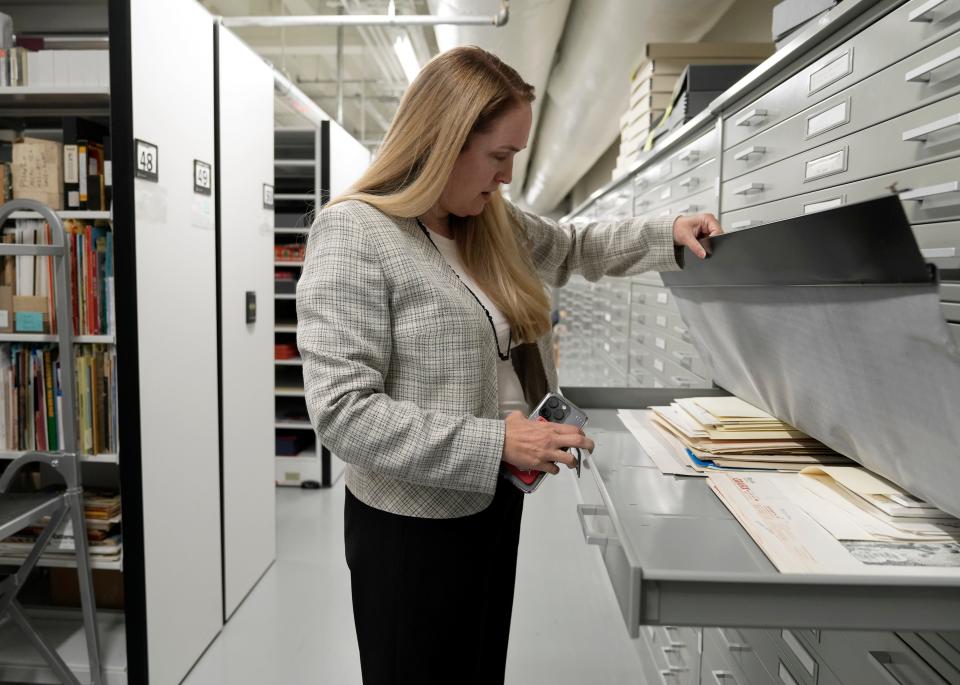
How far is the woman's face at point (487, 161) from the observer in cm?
116

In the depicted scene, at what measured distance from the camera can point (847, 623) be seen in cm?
62

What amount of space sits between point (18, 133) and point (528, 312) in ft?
7.12

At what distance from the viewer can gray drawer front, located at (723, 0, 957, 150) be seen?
3.07 ft

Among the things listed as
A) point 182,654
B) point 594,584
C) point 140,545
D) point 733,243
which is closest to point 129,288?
point 140,545

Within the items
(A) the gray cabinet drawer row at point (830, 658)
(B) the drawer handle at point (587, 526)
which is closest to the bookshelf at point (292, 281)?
(A) the gray cabinet drawer row at point (830, 658)

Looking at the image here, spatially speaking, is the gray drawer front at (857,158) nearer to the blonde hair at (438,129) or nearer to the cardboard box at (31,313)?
the blonde hair at (438,129)

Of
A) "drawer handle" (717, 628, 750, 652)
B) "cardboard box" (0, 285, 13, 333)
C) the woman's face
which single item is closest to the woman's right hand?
the woman's face

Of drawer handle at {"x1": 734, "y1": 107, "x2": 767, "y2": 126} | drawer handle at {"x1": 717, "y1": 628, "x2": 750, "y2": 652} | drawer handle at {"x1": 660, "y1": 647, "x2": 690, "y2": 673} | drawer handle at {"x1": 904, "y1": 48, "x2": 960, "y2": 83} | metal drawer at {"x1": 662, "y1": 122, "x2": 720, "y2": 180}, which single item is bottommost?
drawer handle at {"x1": 660, "y1": 647, "x2": 690, "y2": 673}

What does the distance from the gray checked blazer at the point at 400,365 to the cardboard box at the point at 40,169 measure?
1.37m

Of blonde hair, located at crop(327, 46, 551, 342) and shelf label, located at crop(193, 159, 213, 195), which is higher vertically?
shelf label, located at crop(193, 159, 213, 195)

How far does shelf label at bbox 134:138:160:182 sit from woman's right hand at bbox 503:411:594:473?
142cm

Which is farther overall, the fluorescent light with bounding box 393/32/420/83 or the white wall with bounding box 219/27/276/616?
the fluorescent light with bounding box 393/32/420/83

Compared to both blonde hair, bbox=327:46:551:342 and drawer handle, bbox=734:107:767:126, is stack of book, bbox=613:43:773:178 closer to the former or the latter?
drawer handle, bbox=734:107:767:126

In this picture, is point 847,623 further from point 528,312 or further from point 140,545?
point 140,545
